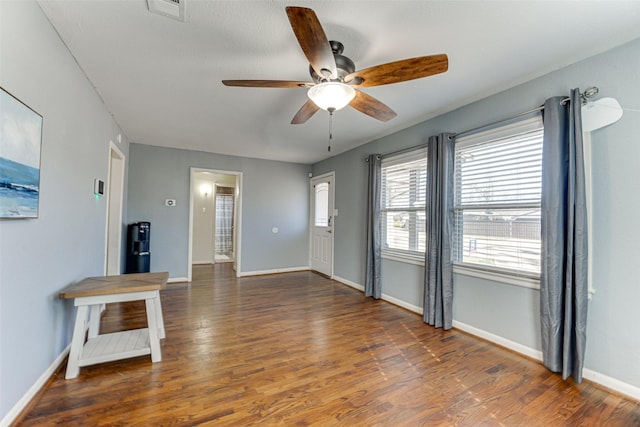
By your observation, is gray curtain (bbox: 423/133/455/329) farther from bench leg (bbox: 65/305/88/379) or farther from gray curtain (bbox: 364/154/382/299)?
bench leg (bbox: 65/305/88/379)

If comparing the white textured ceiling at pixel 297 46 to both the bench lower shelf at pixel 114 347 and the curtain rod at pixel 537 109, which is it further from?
the bench lower shelf at pixel 114 347

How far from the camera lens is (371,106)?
2.16 m

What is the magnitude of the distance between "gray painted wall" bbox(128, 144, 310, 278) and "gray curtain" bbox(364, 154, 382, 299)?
2.26m

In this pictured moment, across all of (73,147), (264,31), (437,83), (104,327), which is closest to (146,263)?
(104,327)

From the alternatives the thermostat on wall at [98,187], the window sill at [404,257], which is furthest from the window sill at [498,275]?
the thermostat on wall at [98,187]

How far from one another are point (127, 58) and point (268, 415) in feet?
9.06

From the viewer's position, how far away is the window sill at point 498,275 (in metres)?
2.32

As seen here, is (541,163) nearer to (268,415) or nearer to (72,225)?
(268,415)

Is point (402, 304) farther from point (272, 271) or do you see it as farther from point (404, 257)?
point (272, 271)

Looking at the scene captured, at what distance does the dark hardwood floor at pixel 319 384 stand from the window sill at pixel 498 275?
62cm

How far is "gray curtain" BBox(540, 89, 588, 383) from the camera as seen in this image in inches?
77.5

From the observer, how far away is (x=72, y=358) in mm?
1938

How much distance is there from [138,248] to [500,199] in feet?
16.0

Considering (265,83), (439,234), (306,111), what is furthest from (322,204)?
(265,83)
